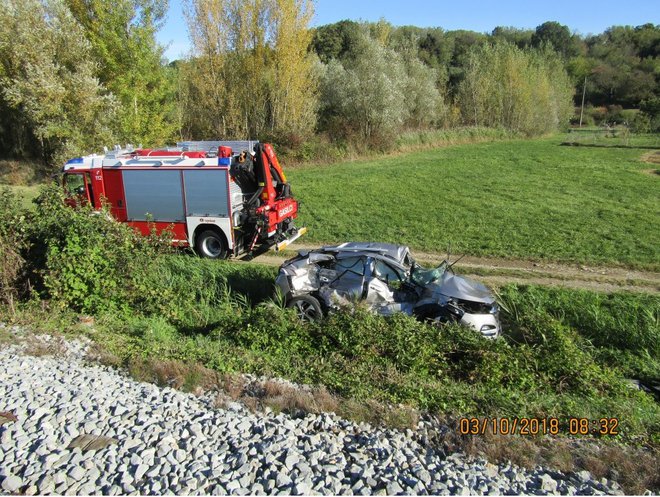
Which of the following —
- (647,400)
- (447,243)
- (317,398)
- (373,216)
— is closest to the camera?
(317,398)

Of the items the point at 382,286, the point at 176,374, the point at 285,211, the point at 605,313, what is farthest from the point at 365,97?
the point at 176,374

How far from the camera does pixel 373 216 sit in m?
17.6

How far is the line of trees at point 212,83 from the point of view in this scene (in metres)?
24.7

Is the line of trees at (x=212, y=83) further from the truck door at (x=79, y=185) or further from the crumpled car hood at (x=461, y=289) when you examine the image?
the crumpled car hood at (x=461, y=289)

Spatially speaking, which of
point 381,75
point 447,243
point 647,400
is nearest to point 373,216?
point 447,243

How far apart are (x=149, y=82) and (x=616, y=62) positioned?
88.6 metres

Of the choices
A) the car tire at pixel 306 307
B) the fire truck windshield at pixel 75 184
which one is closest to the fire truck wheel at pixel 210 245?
the fire truck windshield at pixel 75 184

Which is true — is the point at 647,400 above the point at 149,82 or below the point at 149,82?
below

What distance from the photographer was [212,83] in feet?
101

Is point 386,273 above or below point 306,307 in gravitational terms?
above

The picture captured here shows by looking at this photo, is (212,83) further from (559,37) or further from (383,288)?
(559,37)

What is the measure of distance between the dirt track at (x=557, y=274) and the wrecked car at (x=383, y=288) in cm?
271

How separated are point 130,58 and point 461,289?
907 inches

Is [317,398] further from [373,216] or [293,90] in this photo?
[293,90]
